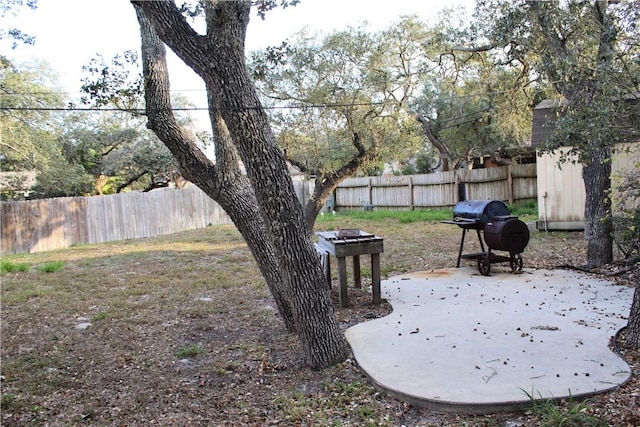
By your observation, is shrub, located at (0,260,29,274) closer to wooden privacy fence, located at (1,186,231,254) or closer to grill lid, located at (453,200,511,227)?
wooden privacy fence, located at (1,186,231,254)

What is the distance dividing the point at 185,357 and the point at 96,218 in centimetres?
1072

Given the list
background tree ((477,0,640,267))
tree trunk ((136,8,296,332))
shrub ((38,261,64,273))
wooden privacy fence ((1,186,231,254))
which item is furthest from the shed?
wooden privacy fence ((1,186,231,254))

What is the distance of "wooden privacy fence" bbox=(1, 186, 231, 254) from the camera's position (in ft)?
40.1

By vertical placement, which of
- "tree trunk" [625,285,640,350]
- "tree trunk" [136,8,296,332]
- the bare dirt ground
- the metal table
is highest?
"tree trunk" [136,8,296,332]

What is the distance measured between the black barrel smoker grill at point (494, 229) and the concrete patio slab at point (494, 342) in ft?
1.62

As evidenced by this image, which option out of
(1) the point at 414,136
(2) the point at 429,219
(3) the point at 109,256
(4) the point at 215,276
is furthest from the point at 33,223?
(2) the point at 429,219

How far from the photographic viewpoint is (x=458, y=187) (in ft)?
55.3

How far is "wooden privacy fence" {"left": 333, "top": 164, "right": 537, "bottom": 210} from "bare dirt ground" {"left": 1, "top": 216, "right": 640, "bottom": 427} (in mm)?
8115

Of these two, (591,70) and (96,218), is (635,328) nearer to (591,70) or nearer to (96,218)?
(591,70)

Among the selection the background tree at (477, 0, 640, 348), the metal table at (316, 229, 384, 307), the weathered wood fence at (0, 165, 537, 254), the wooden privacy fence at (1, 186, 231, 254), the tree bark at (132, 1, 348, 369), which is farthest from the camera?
the weathered wood fence at (0, 165, 537, 254)

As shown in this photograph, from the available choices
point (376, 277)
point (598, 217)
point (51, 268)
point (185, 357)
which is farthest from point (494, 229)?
point (51, 268)

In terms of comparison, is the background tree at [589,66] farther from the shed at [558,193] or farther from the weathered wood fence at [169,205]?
the weathered wood fence at [169,205]

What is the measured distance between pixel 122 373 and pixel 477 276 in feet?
15.3

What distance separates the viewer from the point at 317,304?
3.75 meters
